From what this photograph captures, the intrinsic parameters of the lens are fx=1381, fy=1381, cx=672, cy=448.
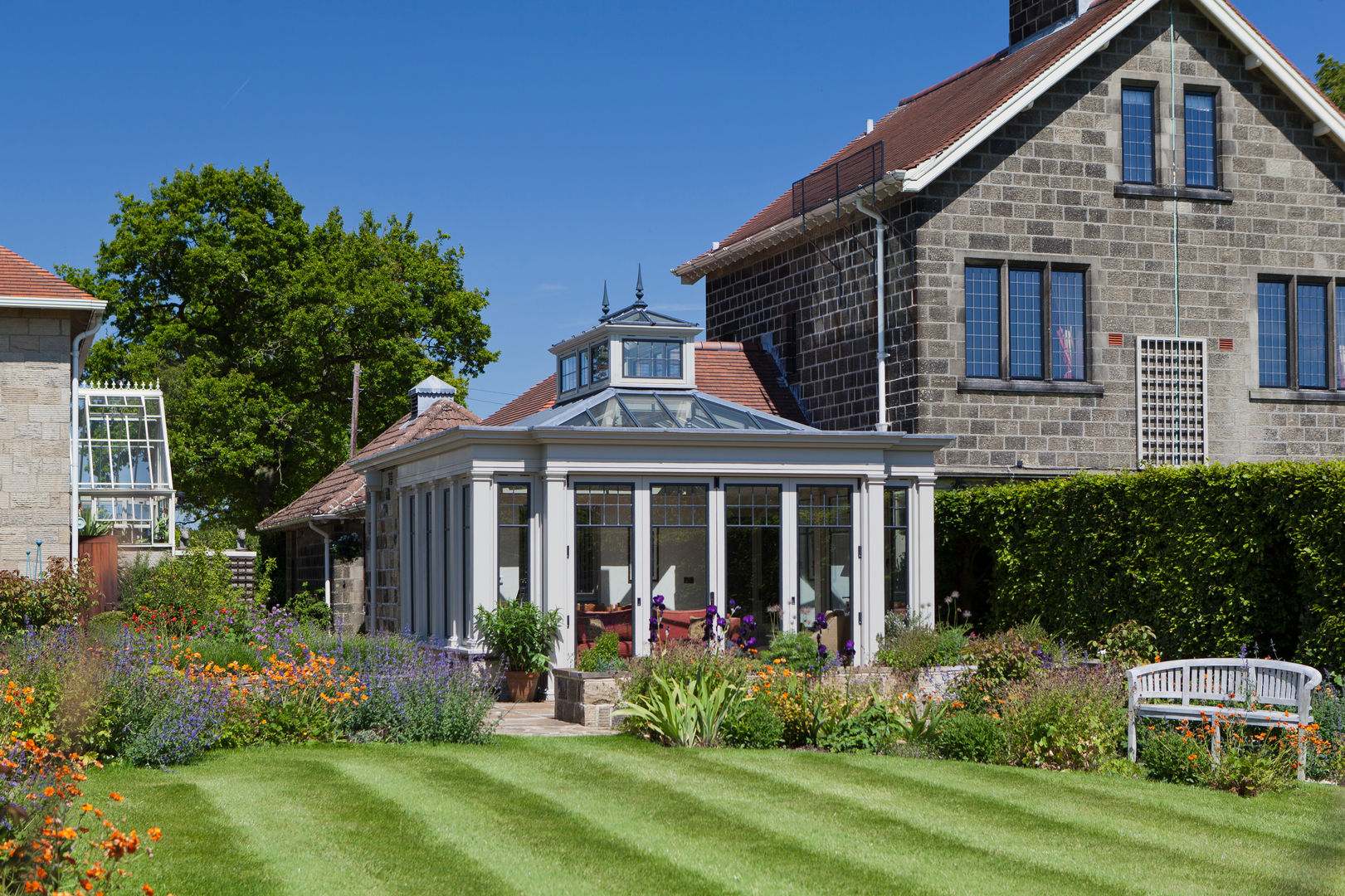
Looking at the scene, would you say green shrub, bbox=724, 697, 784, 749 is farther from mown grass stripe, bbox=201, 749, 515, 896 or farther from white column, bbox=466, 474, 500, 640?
white column, bbox=466, 474, 500, 640

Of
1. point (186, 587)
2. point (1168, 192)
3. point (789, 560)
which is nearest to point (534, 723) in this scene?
point (789, 560)

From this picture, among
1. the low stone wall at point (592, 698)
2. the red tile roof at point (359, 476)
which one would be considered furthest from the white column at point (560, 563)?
the red tile roof at point (359, 476)

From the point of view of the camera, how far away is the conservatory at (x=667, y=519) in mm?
16016

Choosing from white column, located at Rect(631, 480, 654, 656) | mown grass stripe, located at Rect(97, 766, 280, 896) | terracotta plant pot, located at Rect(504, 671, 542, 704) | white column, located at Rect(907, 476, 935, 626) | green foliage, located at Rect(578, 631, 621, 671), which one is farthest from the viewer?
white column, located at Rect(907, 476, 935, 626)

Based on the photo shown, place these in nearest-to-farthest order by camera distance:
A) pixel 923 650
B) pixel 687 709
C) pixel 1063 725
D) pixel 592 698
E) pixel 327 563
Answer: pixel 1063 725
pixel 687 709
pixel 592 698
pixel 923 650
pixel 327 563

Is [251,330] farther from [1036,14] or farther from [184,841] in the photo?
[184,841]

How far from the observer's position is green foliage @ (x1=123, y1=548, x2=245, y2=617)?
18.7 metres

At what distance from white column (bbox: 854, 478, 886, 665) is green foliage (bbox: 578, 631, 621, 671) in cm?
315

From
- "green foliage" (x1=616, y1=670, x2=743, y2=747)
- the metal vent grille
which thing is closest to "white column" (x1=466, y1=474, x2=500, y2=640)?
"green foliage" (x1=616, y1=670, x2=743, y2=747)

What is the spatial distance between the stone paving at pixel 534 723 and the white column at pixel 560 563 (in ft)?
2.34

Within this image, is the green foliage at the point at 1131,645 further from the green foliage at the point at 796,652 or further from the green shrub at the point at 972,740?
the green shrub at the point at 972,740

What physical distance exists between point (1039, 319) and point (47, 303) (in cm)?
1426

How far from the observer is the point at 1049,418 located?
67.0 ft

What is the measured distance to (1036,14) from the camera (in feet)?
79.6
